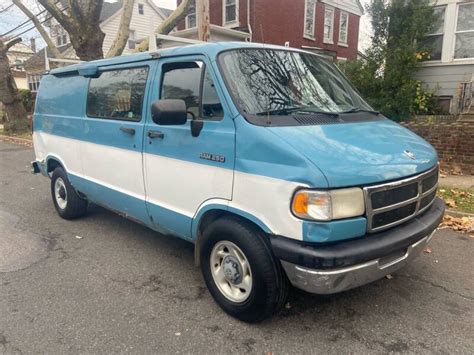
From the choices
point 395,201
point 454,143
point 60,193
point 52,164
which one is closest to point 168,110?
point 395,201

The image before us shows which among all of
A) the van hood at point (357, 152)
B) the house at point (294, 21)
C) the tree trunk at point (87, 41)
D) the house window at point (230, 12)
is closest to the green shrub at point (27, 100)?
the house at point (294, 21)

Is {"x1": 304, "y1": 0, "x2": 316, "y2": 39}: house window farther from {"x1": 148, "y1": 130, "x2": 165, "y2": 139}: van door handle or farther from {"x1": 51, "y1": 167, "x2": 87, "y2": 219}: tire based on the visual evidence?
{"x1": 148, "y1": 130, "x2": 165, "y2": 139}: van door handle

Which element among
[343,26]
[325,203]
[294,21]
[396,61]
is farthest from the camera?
[343,26]

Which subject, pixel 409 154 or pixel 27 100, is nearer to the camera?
pixel 409 154

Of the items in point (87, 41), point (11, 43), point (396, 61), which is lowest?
point (396, 61)

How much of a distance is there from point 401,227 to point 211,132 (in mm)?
1611

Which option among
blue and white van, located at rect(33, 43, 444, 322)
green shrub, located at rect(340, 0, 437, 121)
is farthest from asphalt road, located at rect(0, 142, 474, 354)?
green shrub, located at rect(340, 0, 437, 121)

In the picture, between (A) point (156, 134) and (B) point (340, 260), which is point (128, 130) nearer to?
(A) point (156, 134)

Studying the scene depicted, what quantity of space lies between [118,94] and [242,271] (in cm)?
244

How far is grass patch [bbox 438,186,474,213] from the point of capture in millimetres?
5629

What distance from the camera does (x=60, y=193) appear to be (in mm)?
5820

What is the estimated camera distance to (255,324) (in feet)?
10.2

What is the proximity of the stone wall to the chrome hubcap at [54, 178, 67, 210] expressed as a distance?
6.77 meters

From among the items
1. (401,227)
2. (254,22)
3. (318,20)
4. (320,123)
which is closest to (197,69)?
(320,123)
